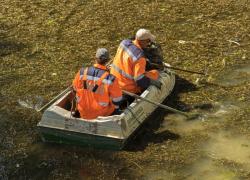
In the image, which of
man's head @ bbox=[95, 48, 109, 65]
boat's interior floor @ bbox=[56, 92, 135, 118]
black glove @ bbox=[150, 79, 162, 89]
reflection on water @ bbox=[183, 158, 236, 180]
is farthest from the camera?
black glove @ bbox=[150, 79, 162, 89]

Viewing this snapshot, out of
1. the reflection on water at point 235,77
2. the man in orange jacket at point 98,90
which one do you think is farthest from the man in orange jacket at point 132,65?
the reflection on water at point 235,77

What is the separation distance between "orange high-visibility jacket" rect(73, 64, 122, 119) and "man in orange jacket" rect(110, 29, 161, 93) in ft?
2.96

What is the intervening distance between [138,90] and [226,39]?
4.78 metres

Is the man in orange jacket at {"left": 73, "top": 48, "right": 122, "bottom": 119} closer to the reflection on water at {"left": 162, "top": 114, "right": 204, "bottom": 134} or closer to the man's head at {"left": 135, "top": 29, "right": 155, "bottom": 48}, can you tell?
the man's head at {"left": 135, "top": 29, "right": 155, "bottom": 48}

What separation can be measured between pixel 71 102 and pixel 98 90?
1.14 metres

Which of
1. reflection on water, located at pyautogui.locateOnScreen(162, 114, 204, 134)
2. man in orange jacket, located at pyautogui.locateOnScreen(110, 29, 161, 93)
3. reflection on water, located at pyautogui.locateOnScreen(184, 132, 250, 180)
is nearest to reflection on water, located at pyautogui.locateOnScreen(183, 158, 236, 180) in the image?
reflection on water, located at pyautogui.locateOnScreen(184, 132, 250, 180)

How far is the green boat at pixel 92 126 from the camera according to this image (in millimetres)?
10586

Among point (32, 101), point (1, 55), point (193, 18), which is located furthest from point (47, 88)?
point (193, 18)

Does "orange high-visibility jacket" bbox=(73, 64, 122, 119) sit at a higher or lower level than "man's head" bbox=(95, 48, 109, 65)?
lower

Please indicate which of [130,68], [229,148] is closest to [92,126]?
[130,68]

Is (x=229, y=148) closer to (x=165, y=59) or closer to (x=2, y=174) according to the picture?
(x=165, y=59)

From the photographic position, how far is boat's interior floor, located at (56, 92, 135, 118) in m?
11.3

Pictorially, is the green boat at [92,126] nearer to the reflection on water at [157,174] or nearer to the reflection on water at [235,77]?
the reflection on water at [157,174]

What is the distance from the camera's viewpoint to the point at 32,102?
513 inches
